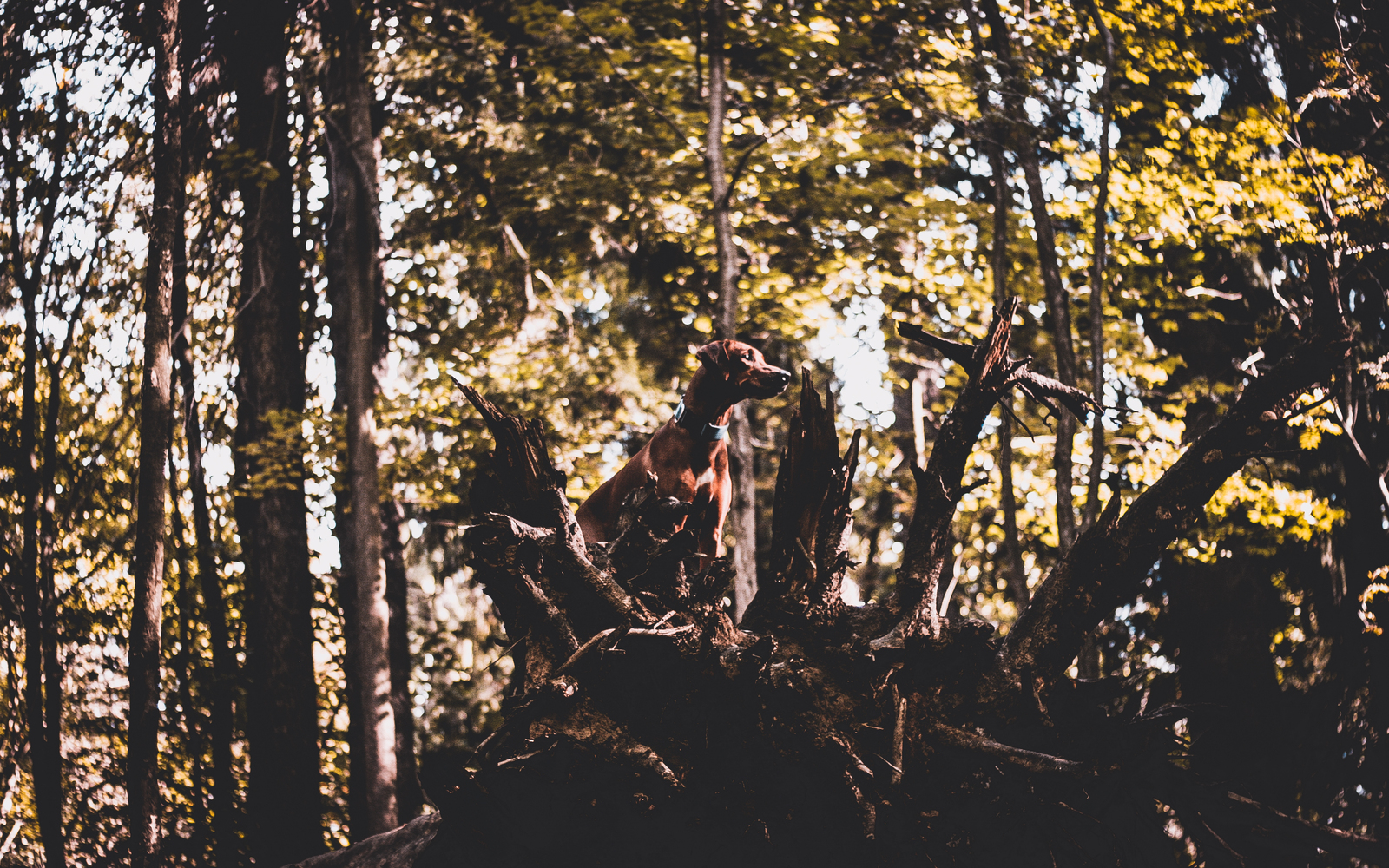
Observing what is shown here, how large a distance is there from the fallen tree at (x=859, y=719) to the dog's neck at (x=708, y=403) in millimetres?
918

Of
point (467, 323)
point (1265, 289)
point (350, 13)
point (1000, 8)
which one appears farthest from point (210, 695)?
point (1265, 289)

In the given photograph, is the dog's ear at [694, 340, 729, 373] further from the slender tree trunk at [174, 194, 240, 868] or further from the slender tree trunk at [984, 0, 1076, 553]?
the slender tree trunk at [174, 194, 240, 868]

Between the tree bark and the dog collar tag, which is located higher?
the dog collar tag

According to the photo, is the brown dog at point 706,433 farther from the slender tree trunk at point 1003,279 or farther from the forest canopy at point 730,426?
the slender tree trunk at point 1003,279

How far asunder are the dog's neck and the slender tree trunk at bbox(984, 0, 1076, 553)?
2.97 meters

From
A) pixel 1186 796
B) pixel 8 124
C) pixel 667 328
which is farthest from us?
pixel 667 328

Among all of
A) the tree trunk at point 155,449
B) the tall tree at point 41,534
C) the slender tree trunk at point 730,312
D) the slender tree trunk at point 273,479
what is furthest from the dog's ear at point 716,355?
the tall tree at point 41,534

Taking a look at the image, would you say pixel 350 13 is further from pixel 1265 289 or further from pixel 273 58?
pixel 1265 289

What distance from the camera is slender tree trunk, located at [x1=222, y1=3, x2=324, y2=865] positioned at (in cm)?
845

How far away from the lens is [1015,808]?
3182 millimetres

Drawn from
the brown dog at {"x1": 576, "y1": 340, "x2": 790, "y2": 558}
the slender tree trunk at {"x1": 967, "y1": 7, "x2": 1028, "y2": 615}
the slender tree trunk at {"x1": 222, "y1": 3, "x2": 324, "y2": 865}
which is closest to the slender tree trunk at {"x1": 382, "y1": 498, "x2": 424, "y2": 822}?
the slender tree trunk at {"x1": 222, "y1": 3, "x2": 324, "y2": 865}

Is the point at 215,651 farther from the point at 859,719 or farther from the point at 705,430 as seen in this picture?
the point at 859,719

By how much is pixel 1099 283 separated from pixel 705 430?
13.3 feet

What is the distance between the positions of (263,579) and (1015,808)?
778cm
